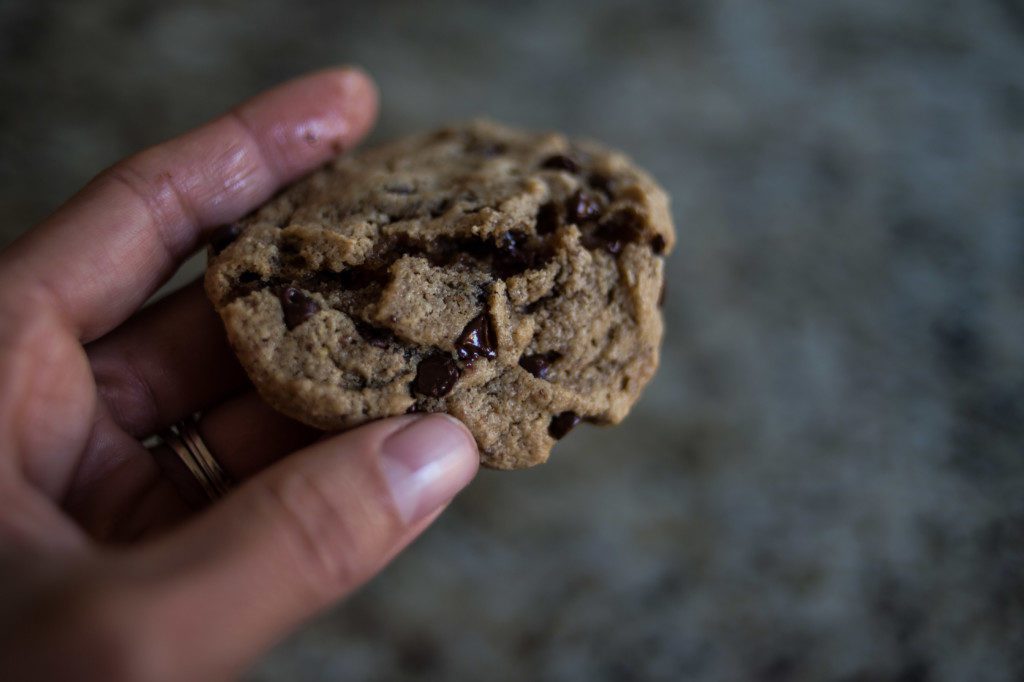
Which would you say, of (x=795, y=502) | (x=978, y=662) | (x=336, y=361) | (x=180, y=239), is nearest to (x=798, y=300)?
(x=795, y=502)

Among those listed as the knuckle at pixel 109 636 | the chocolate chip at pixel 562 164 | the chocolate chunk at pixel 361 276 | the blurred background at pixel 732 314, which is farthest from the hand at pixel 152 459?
the blurred background at pixel 732 314

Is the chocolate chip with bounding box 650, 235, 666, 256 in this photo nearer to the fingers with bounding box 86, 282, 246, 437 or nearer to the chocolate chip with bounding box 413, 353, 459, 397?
the chocolate chip with bounding box 413, 353, 459, 397

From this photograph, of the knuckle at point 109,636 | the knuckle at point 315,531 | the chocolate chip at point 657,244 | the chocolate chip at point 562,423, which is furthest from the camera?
the chocolate chip at point 657,244

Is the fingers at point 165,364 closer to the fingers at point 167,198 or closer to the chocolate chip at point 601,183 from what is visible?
the fingers at point 167,198

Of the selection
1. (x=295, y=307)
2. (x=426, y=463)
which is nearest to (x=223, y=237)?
(x=295, y=307)

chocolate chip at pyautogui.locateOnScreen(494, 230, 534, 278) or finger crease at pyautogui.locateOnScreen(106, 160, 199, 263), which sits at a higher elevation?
finger crease at pyautogui.locateOnScreen(106, 160, 199, 263)

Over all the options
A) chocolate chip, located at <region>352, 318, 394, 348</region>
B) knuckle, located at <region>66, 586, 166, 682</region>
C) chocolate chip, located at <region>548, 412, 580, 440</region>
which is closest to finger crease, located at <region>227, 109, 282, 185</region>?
chocolate chip, located at <region>352, 318, 394, 348</region>
